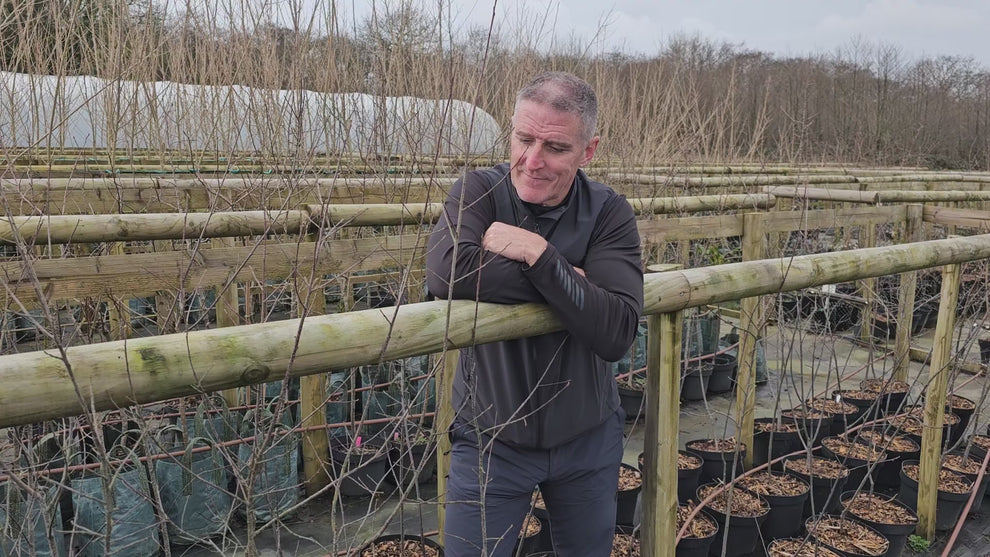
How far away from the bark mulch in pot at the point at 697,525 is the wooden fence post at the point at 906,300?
4.59 feet

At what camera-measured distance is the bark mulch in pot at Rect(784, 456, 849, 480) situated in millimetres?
3209

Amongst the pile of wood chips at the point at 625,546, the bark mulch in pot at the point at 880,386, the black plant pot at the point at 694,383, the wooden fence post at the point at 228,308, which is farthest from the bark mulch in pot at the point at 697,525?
the bark mulch in pot at the point at 880,386

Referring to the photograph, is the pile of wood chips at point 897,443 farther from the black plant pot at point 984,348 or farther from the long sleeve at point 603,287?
the long sleeve at point 603,287

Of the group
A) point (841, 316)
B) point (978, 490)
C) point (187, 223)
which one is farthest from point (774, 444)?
point (841, 316)

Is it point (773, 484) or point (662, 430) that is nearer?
point (662, 430)

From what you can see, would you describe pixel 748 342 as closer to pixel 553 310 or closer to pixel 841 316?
pixel 553 310

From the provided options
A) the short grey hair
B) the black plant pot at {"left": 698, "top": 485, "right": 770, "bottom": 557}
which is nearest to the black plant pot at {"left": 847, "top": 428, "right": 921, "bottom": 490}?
the black plant pot at {"left": 698, "top": 485, "right": 770, "bottom": 557}

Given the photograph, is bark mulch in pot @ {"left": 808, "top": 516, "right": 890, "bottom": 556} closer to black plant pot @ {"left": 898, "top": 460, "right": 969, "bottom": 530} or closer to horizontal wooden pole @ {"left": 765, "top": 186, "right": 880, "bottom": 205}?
black plant pot @ {"left": 898, "top": 460, "right": 969, "bottom": 530}

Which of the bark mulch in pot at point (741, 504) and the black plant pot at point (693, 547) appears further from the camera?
the bark mulch in pot at point (741, 504)

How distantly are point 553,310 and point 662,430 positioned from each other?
496mm

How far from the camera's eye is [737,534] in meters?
2.74

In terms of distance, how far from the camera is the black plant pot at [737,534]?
272 cm

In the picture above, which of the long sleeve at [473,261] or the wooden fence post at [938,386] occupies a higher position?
the long sleeve at [473,261]

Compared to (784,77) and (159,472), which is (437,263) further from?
(784,77)
